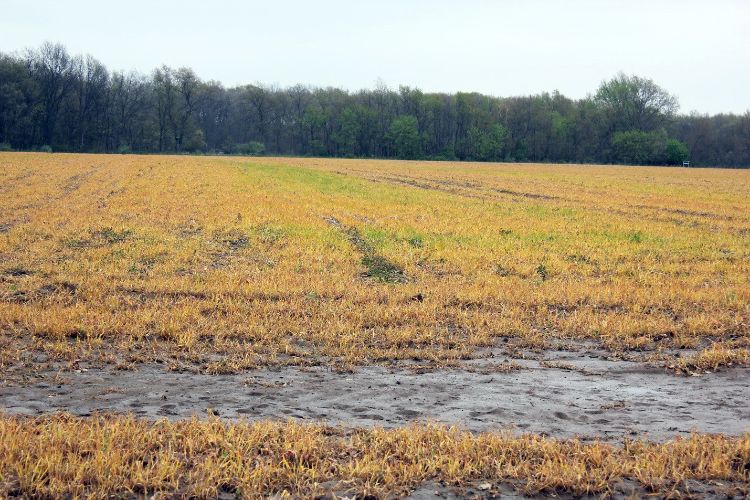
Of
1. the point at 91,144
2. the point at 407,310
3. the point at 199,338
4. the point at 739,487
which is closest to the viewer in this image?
the point at 739,487

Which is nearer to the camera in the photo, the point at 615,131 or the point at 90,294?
the point at 90,294

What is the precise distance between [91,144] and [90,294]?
361 feet

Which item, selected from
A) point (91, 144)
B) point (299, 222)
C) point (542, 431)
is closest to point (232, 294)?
point (542, 431)

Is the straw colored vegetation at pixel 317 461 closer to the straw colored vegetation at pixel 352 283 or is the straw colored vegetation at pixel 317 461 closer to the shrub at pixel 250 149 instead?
the straw colored vegetation at pixel 352 283

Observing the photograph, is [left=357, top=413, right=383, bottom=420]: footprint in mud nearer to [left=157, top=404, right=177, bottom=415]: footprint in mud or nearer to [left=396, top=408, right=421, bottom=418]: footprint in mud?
[left=396, top=408, right=421, bottom=418]: footprint in mud

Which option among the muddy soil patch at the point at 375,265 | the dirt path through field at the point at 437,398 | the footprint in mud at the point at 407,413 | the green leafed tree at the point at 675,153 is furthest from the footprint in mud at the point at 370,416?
the green leafed tree at the point at 675,153

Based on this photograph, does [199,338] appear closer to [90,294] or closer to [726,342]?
[90,294]

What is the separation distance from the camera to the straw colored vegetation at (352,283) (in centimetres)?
849

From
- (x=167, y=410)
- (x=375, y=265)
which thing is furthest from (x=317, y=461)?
(x=375, y=265)

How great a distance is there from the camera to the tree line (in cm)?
10700

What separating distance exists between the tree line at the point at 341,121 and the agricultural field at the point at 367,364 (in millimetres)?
97153

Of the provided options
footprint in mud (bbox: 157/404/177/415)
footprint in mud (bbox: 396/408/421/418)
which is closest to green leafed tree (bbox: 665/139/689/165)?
footprint in mud (bbox: 396/408/421/418)

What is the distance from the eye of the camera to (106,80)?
114250 mm

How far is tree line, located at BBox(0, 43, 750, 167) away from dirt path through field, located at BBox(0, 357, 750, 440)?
10250 cm
